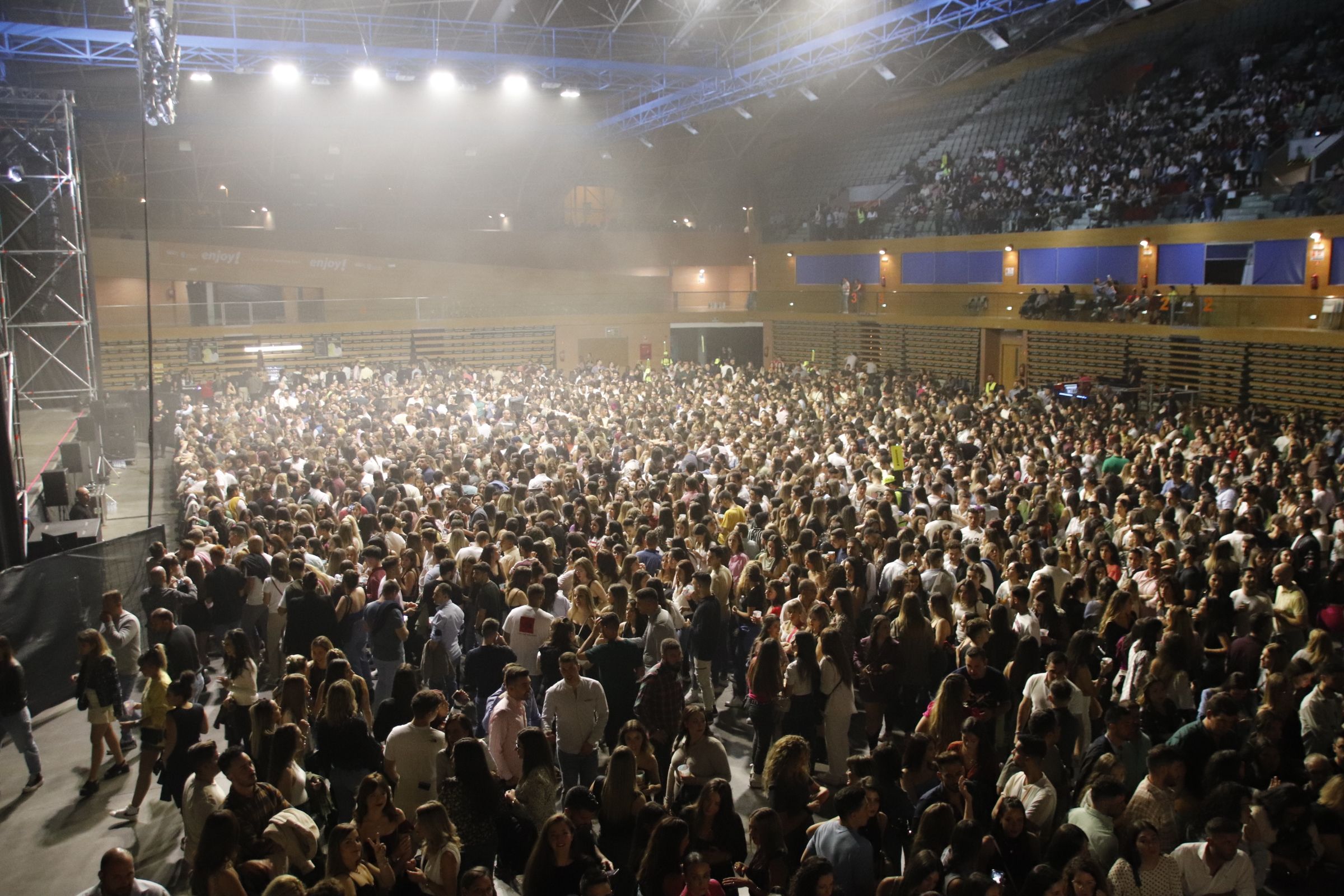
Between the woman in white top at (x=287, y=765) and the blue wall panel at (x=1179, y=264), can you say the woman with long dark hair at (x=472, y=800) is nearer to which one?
the woman in white top at (x=287, y=765)

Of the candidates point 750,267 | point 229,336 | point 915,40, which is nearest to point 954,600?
point 915,40

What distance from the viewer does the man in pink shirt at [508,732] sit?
5266 millimetres

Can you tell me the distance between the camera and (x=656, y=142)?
108ft

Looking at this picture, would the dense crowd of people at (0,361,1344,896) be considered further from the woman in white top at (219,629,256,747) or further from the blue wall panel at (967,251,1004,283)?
the blue wall panel at (967,251,1004,283)

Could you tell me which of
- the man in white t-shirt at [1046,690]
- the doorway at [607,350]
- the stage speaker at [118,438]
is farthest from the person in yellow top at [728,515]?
the doorway at [607,350]

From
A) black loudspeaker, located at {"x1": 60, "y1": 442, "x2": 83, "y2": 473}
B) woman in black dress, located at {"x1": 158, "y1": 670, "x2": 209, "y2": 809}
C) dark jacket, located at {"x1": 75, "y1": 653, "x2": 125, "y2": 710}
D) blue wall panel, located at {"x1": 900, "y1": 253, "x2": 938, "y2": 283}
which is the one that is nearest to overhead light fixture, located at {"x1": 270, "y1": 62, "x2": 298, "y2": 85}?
black loudspeaker, located at {"x1": 60, "y1": 442, "x2": 83, "y2": 473}

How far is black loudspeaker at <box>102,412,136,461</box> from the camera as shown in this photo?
18922 millimetres

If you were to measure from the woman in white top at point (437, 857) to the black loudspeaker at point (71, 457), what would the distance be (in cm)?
1232

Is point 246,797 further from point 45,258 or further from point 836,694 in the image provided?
point 45,258

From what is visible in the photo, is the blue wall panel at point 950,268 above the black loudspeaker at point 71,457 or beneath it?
above

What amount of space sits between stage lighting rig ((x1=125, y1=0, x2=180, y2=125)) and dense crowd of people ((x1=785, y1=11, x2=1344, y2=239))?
702 inches

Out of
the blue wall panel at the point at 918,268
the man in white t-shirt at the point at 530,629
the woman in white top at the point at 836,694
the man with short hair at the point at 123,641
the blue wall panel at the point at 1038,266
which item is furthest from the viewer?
the blue wall panel at the point at 918,268

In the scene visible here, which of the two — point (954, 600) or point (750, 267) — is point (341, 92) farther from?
point (954, 600)

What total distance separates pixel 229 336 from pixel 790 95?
17422 mm
